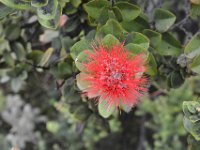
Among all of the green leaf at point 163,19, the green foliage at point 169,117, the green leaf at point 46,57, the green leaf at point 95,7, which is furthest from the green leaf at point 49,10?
the green foliage at point 169,117

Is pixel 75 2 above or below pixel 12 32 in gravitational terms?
above

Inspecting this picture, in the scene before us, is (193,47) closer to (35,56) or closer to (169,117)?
(35,56)

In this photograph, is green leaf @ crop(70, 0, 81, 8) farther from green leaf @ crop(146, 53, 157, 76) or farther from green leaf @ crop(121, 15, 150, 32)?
green leaf @ crop(146, 53, 157, 76)

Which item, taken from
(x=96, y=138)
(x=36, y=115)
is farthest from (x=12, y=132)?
(x=96, y=138)

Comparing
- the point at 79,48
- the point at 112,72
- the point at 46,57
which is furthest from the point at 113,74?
the point at 46,57

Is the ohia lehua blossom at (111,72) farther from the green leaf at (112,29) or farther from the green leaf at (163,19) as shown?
the green leaf at (163,19)

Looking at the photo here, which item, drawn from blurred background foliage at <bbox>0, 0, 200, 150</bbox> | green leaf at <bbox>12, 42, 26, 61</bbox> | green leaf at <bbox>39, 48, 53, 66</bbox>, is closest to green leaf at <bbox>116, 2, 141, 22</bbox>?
blurred background foliage at <bbox>0, 0, 200, 150</bbox>

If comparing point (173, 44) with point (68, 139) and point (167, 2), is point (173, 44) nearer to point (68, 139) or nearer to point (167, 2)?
point (167, 2)
